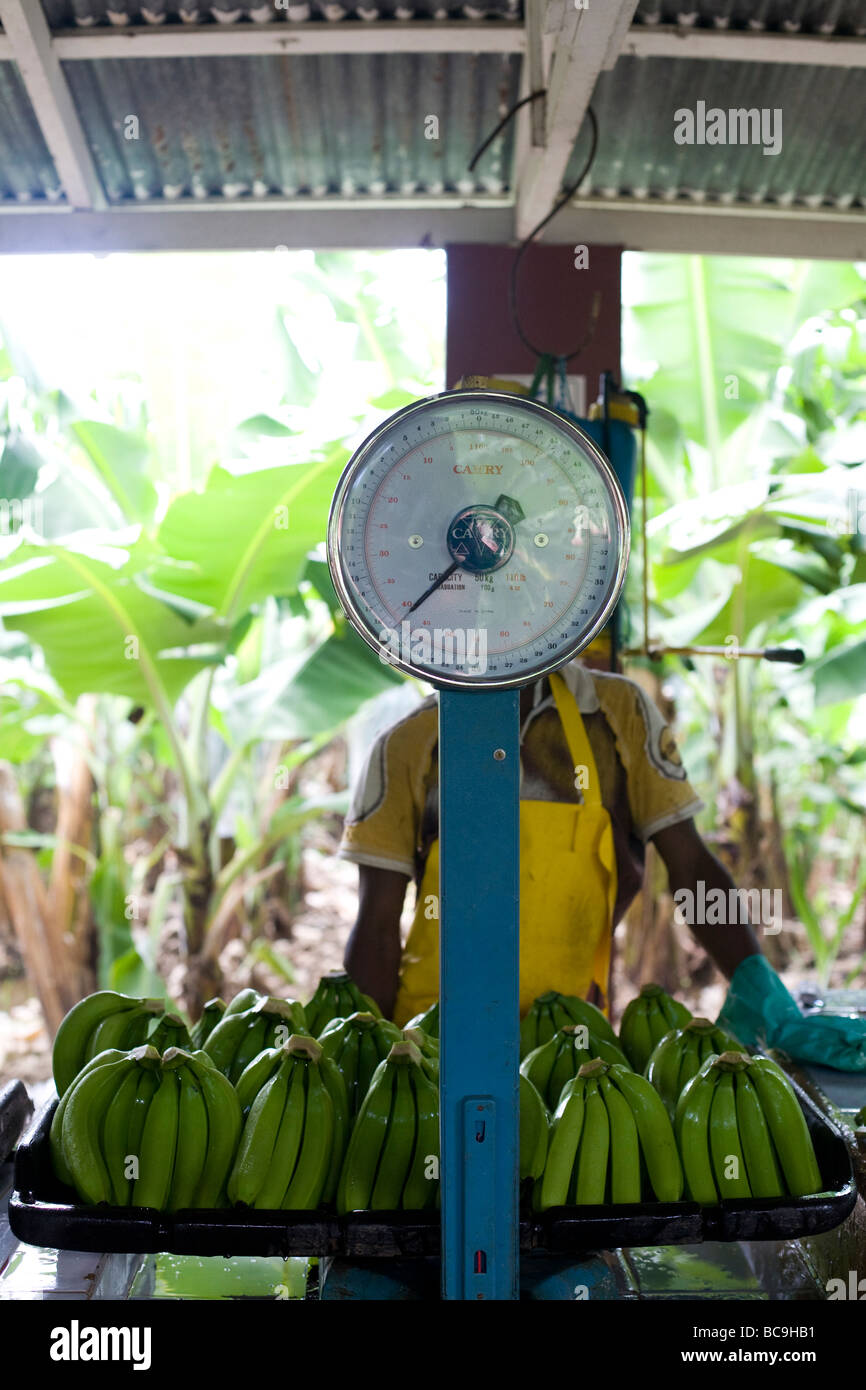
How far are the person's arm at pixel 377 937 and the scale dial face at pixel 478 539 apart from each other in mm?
1074

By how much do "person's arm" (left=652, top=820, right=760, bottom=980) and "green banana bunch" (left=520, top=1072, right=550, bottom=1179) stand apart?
2.76 ft

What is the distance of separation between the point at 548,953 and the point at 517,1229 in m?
1.02

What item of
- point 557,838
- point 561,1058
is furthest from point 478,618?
point 557,838

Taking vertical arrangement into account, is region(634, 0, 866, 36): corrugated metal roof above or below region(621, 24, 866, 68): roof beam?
above

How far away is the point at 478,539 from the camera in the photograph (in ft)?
3.99

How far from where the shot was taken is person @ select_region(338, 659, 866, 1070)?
2205 millimetres

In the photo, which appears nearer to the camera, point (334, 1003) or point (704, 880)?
point (334, 1003)

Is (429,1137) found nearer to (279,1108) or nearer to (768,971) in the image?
(279,1108)

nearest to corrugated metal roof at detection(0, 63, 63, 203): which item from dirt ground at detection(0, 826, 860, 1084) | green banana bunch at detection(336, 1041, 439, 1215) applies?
green banana bunch at detection(336, 1041, 439, 1215)

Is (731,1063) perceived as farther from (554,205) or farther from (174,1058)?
(554,205)

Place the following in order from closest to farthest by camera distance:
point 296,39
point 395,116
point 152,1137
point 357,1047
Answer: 1. point 152,1137
2. point 357,1047
3. point 296,39
4. point 395,116

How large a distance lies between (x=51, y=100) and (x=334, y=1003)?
70.7 inches

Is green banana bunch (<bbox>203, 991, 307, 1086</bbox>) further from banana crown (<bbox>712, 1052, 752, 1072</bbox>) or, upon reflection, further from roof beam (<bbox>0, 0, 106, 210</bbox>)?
roof beam (<bbox>0, 0, 106, 210</bbox>)

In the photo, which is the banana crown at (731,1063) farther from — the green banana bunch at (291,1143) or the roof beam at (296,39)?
the roof beam at (296,39)
